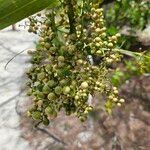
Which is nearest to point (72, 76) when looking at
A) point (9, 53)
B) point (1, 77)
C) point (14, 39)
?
point (1, 77)

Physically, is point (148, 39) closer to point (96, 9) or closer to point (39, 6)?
point (96, 9)

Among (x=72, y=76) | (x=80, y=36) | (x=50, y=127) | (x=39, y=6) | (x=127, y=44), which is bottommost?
(x=50, y=127)

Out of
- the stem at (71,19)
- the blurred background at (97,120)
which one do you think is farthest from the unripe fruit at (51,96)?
the blurred background at (97,120)

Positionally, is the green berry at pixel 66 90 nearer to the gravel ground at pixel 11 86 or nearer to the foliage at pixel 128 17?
the gravel ground at pixel 11 86

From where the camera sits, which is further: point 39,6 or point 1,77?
point 1,77

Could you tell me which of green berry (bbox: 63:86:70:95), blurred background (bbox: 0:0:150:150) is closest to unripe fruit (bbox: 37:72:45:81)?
green berry (bbox: 63:86:70:95)

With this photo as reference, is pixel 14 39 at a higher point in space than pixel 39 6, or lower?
lower

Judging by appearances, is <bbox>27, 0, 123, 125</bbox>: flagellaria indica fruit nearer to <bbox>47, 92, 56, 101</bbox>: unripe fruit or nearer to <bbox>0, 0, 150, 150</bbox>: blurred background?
<bbox>47, 92, 56, 101</bbox>: unripe fruit

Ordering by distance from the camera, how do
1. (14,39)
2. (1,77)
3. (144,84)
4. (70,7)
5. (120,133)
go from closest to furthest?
(70,7)
(120,133)
(144,84)
(1,77)
(14,39)
